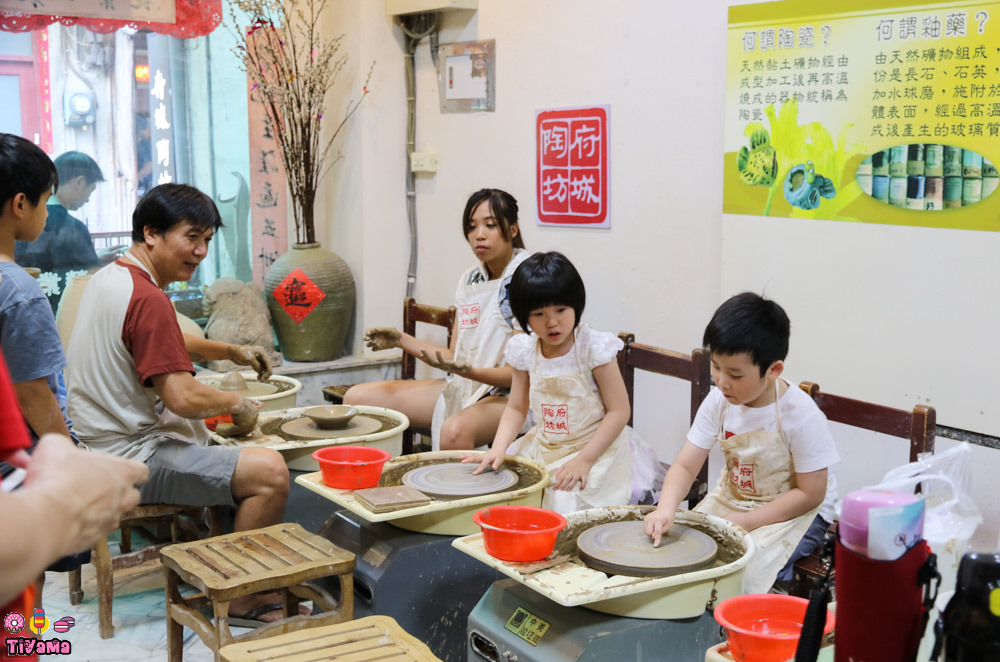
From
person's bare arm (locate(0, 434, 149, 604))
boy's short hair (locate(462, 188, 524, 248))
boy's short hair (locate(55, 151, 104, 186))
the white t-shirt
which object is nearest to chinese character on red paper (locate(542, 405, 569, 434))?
the white t-shirt

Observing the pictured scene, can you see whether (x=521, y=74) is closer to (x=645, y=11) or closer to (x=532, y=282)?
(x=645, y=11)

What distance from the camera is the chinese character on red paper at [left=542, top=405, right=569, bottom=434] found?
301 cm

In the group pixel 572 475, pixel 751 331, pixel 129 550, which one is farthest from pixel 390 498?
pixel 129 550

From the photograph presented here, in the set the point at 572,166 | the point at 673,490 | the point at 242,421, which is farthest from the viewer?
the point at 572,166

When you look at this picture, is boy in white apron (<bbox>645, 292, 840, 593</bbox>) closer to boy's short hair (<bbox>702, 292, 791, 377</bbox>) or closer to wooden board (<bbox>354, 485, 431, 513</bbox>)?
boy's short hair (<bbox>702, 292, 791, 377</bbox>)

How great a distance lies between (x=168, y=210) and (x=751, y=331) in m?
1.81

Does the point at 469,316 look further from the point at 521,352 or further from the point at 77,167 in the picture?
the point at 77,167

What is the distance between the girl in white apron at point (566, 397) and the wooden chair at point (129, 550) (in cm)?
110

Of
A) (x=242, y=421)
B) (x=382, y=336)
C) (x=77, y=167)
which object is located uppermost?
(x=77, y=167)

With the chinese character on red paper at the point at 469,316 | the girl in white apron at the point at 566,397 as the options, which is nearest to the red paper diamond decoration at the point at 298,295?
the chinese character on red paper at the point at 469,316

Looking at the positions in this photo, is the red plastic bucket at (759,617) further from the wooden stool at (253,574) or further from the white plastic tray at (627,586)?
the wooden stool at (253,574)

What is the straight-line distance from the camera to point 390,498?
2404mm

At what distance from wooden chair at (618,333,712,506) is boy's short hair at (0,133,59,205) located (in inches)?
73.0

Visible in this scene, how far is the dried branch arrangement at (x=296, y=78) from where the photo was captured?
16.0 ft
